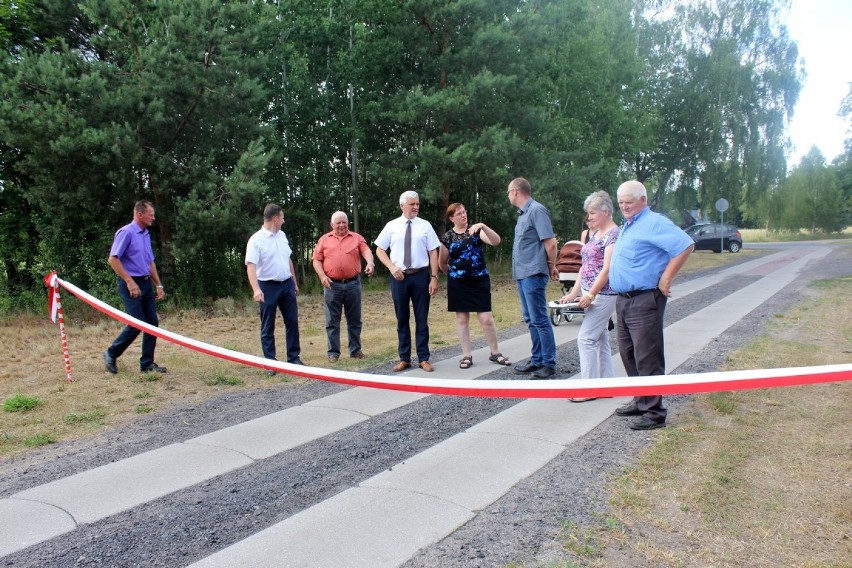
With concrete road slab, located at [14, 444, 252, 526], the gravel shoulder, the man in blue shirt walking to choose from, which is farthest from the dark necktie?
concrete road slab, located at [14, 444, 252, 526]

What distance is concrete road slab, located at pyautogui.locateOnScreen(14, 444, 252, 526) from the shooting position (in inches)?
142

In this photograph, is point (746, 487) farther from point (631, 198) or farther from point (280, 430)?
point (280, 430)

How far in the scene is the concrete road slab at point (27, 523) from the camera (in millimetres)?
3183

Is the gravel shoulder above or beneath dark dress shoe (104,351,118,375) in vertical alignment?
beneath

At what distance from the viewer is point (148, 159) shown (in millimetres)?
12336

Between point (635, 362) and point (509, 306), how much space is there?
8479mm

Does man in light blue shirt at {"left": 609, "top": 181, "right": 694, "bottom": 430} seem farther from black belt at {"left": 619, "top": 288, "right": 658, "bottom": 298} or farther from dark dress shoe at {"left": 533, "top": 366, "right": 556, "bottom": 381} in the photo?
dark dress shoe at {"left": 533, "top": 366, "right": 556, "bottom": 381}

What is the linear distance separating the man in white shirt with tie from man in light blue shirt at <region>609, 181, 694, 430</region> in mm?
2633

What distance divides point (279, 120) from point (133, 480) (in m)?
14.4

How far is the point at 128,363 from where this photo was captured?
7566 millimetres

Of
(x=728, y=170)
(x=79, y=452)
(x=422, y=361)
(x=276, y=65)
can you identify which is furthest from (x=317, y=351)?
(x=728, y=170)

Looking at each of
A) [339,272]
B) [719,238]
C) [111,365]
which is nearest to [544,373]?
[339,272]

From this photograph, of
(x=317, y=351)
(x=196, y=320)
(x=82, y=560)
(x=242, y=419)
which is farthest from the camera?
(x=196, y=320)

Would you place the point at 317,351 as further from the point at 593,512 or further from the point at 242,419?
the point at 593,512
